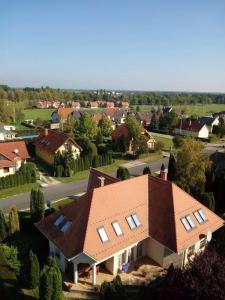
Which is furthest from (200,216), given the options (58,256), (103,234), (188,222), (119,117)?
(119,117)

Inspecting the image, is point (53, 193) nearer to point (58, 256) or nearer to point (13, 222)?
point (13, 222)

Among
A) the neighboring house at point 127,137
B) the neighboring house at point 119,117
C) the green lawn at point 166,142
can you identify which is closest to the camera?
the neighboring house at point 127,137

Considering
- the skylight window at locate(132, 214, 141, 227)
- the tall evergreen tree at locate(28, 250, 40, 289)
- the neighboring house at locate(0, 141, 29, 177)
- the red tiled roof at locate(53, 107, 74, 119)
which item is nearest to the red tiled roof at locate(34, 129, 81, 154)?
the neighboring house at locate(0, 141, 29, 177)

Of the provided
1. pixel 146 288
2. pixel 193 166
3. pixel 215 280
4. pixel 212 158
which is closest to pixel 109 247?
pixel 146 288

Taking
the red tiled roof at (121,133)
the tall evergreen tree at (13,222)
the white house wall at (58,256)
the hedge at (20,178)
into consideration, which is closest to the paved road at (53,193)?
the hedge at (20,178)

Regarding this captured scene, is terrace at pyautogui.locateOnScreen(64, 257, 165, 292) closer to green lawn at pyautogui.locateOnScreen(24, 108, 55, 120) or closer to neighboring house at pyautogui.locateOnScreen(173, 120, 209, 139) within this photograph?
neighboring house at pyautogui.locateOnScreen(173, 120, 209, 139)

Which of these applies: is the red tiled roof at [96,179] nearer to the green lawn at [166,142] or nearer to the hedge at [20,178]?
the hedge at [20,178]
